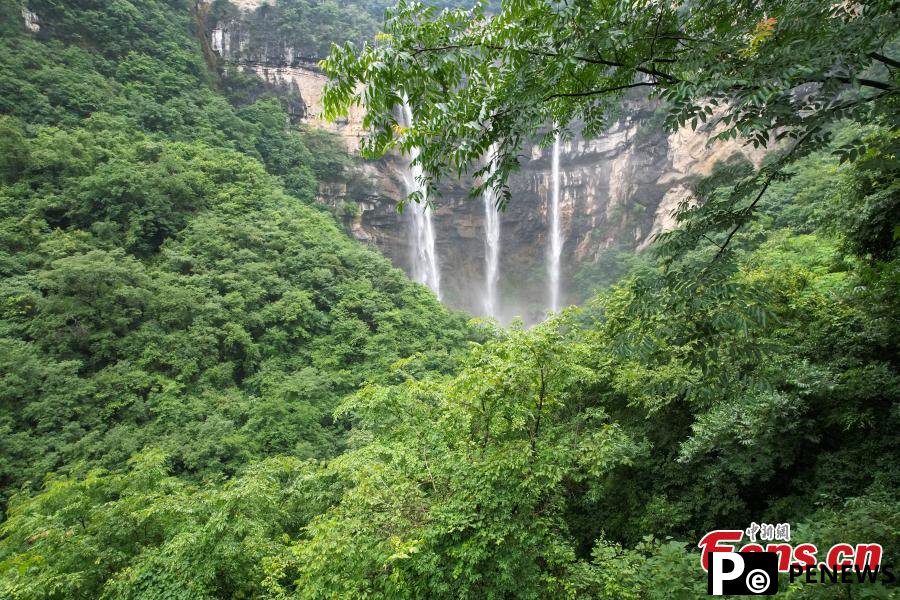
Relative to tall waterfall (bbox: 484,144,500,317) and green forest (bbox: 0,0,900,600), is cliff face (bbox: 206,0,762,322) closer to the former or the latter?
tall waterfall (bbox: 484,144,500,317)

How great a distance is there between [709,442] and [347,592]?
13.0 ft

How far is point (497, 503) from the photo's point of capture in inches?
157

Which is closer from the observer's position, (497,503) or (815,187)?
(497,503)

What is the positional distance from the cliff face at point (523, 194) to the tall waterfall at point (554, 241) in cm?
40

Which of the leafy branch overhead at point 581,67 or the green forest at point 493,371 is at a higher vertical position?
the leafy branch overhead at point 581,67

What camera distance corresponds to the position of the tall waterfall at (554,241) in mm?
31844

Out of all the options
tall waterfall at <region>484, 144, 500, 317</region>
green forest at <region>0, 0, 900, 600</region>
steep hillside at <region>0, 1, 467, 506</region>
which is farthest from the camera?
tall waterfall at <region>484, 144, 500, 317</region>

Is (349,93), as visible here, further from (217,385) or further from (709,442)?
(217,385)

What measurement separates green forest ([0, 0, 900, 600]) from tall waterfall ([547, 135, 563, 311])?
57.9 feet

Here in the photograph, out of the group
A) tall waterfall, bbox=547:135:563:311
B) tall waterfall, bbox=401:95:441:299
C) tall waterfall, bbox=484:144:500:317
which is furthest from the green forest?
tall waterfall, bbox=484:144:500:317

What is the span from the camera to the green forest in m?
2.41

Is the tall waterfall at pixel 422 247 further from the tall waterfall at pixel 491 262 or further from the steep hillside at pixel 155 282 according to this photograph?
the steep hillside at pixel 155 282

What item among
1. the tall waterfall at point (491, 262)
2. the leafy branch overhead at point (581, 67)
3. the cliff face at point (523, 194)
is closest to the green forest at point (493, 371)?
the leafy branch overhead at point (581, 67)

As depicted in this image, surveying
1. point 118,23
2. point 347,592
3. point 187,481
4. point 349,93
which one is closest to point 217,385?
point 187,481
